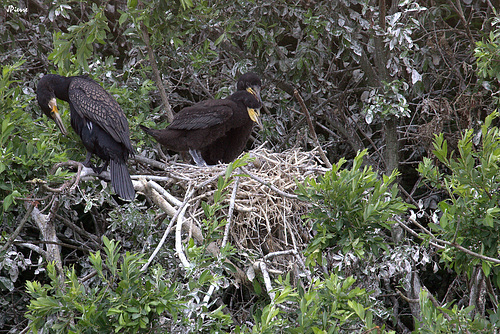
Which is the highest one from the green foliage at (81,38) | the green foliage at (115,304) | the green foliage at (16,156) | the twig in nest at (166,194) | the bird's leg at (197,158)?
the green foliage at (81,38)

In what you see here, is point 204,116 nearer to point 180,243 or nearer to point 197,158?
point 197,158

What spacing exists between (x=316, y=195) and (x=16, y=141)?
1847 millimetres

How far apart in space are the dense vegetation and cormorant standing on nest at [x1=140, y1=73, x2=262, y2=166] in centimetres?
17

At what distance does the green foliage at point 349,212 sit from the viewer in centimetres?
272

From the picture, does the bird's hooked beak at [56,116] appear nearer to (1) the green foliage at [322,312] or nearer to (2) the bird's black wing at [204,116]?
(2) the bird's black wing at [204,116]

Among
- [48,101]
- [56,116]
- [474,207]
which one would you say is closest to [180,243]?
[474,207]

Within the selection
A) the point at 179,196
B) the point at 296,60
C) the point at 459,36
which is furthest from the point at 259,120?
the point at 459,36

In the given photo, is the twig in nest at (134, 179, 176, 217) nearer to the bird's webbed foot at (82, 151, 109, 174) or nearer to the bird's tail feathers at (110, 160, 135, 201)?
the bird's tail feathers at (110, 160, 135, 201)

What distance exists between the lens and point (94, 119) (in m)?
4.12

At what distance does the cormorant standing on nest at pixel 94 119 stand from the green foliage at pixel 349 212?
1.72m

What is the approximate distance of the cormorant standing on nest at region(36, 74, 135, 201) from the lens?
4117 millimetres

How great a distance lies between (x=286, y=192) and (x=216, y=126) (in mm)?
1107

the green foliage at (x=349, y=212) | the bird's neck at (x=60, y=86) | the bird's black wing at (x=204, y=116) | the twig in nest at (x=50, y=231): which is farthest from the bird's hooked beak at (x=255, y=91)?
the green foliage at (x=349, y=212)

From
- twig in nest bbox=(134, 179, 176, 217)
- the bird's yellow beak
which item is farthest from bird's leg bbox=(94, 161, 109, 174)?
the bird's yellow beak
